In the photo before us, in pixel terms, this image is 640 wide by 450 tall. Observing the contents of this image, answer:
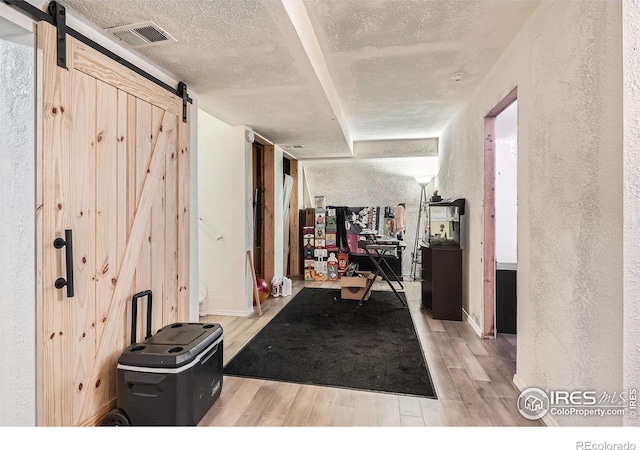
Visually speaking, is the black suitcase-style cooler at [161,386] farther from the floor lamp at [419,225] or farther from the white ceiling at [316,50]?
the floor lamp at [419,225]

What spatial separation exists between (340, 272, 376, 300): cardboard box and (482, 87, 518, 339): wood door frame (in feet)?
5.01

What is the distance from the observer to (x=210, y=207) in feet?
11.9

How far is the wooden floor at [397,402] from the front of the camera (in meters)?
1.66

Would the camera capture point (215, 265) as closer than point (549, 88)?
No

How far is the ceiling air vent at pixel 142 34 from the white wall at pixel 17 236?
0.46m

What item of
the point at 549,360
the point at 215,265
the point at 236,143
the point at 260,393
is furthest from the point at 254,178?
the point at 549,360

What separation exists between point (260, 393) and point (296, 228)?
4080mm

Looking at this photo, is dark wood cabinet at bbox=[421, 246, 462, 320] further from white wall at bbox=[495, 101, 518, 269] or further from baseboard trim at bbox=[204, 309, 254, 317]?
baseboard trim at bbox=[204, 309, 254, 317]

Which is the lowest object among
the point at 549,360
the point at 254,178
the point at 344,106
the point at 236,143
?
the point at 549,360

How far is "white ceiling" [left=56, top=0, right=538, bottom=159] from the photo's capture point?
154 centimetres

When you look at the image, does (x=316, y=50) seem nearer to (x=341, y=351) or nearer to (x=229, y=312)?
(x=341, y=351)

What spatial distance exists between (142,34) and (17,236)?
1.29 meters

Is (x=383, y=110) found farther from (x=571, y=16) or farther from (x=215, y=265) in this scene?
(x=215, y=265)

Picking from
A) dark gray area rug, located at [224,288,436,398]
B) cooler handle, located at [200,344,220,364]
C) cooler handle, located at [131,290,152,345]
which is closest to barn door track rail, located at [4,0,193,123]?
cooler handle, located at [131,290,152,345]
